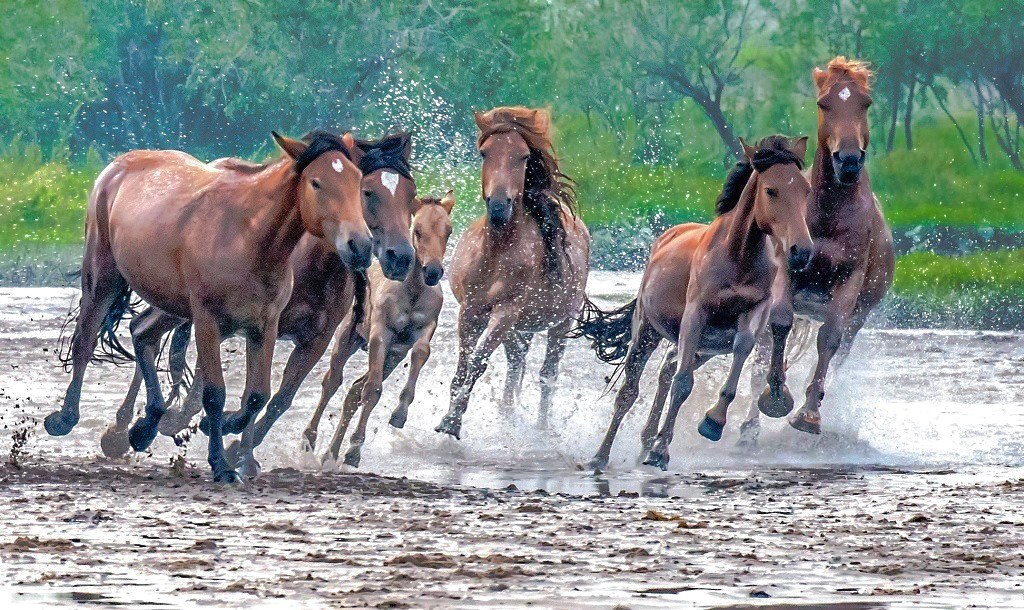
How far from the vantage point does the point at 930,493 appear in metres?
9.52

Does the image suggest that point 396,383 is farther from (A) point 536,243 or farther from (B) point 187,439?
(B) point 187,439

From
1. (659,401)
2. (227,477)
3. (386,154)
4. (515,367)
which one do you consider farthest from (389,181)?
(515,367)

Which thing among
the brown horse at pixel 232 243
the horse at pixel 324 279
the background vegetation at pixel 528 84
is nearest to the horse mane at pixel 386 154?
the horse at pixel 324 279

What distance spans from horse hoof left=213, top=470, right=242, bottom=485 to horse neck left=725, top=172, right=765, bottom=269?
9.75 feet

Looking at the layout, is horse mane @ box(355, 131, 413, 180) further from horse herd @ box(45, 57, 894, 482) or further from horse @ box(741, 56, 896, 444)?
horse @ box(741, 56, 896, 444)

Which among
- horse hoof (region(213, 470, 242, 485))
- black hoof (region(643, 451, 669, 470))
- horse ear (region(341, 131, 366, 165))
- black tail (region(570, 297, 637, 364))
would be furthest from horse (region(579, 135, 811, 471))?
horse hoof (region(213, 470, 242, 485))

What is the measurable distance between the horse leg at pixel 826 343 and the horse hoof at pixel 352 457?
8.30ft

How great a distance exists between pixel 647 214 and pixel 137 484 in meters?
28.3

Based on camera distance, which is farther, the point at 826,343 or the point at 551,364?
the point at 551,364

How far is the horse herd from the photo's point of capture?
9.26 meters

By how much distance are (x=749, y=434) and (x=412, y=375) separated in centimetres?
215

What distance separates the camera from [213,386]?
9.42 m

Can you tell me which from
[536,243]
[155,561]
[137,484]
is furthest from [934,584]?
[536,243]

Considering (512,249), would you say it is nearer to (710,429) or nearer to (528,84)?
(710,429)
